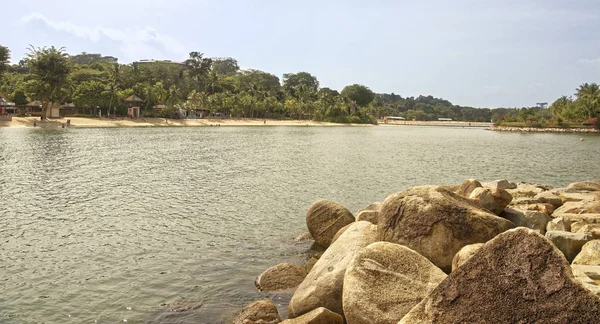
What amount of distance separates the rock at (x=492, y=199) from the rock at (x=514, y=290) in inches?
303

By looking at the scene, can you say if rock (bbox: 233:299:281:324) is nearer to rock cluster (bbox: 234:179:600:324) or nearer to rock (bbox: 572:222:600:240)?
rock cluster (bbox: 234:179:600:324)

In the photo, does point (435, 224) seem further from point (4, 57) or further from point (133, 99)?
point (133, 99)

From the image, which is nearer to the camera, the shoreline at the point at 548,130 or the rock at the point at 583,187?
the rock at the point at 583,187

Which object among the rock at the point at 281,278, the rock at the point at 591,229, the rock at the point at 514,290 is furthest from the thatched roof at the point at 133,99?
Result: the rock at the point at 514,290

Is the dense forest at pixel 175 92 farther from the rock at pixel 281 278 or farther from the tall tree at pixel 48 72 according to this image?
the rock at pixel 281 278

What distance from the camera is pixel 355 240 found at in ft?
34.2

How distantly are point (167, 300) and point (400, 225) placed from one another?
247 inches

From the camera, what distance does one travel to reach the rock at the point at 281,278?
1266 centimetres

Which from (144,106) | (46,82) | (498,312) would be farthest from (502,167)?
(144,106)

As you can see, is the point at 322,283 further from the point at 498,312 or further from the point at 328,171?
the point at 328,171

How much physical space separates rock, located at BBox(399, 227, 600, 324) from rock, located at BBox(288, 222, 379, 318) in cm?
347

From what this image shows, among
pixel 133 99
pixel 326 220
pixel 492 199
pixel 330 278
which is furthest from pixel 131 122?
pixel 330 278

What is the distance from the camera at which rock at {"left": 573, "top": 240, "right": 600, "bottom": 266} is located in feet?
30.3

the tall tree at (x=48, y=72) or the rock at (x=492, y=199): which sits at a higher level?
the tall tree at (x=48, y=72)
